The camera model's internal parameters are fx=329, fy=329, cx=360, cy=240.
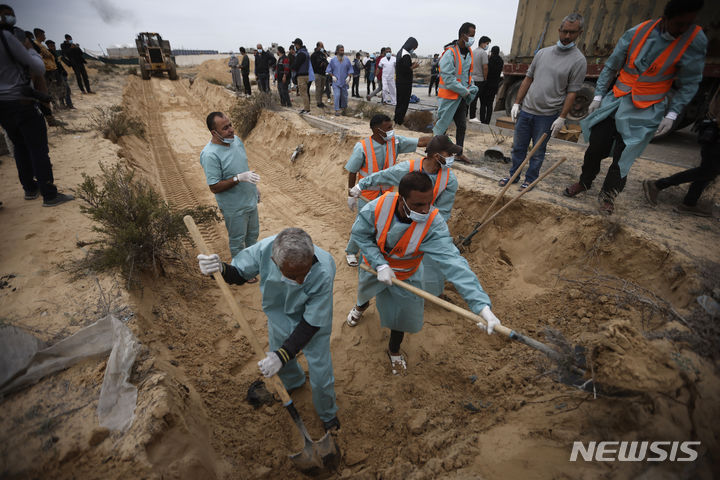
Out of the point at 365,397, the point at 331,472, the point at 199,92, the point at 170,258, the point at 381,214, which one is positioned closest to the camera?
the point at 331,472

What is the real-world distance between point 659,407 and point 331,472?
197cm

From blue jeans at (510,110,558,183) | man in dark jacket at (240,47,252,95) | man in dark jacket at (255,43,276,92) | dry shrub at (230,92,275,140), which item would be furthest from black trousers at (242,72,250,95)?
blue jeans at (510,110,558,183)

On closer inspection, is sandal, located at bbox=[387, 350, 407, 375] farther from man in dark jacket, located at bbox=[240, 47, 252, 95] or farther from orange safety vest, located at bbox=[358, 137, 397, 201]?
man in dark jacket, located at bbox=[240, 47, 252, 95]

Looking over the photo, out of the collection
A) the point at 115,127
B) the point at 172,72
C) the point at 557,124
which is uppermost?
the point at 172,72

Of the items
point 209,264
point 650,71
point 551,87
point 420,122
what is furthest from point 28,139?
point 420,122

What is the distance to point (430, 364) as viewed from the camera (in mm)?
3141

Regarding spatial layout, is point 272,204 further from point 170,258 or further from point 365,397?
point 365,397

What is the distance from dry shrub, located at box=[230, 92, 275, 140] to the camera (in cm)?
977

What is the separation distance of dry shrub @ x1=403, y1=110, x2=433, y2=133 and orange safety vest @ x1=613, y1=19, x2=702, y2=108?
5.09 meters

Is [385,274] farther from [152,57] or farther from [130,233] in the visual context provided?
[152,57]

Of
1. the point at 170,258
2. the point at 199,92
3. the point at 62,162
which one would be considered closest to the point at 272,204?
the point at 170,258

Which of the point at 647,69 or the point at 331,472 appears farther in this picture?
the point at 647,69

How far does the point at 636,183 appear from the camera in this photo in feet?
Result: 15.5

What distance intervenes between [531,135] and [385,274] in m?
3.52
